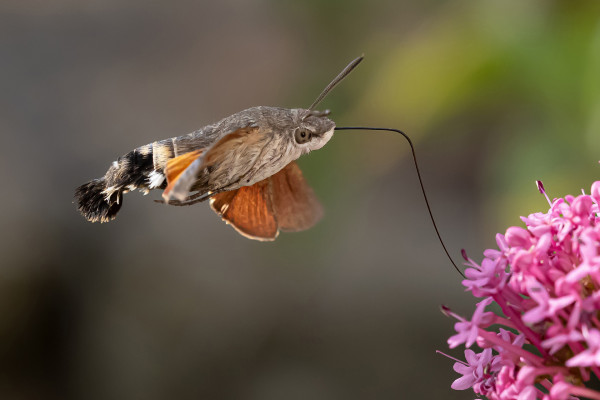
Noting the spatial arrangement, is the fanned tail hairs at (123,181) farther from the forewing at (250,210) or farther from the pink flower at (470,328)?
the pink flower at (470,328)

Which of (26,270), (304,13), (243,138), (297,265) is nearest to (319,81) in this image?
(304,13)

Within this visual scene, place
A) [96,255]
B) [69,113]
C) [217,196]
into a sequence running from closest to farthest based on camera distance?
[217,196], [96,255], [69,113]

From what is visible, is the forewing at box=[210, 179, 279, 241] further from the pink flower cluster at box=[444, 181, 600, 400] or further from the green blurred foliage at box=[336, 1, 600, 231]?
the green blurred foliage at box=[336, 1, 600, 231]

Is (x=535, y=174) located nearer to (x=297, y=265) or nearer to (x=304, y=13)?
(x=297, y=265)

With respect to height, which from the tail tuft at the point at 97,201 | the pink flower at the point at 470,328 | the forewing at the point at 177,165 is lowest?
the pink flower at the point at 470,328

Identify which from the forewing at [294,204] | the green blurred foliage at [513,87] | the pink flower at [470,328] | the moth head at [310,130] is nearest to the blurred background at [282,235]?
the green blurred foliage at [513,87]

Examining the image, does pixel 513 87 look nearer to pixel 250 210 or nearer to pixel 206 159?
pixel 250 210
